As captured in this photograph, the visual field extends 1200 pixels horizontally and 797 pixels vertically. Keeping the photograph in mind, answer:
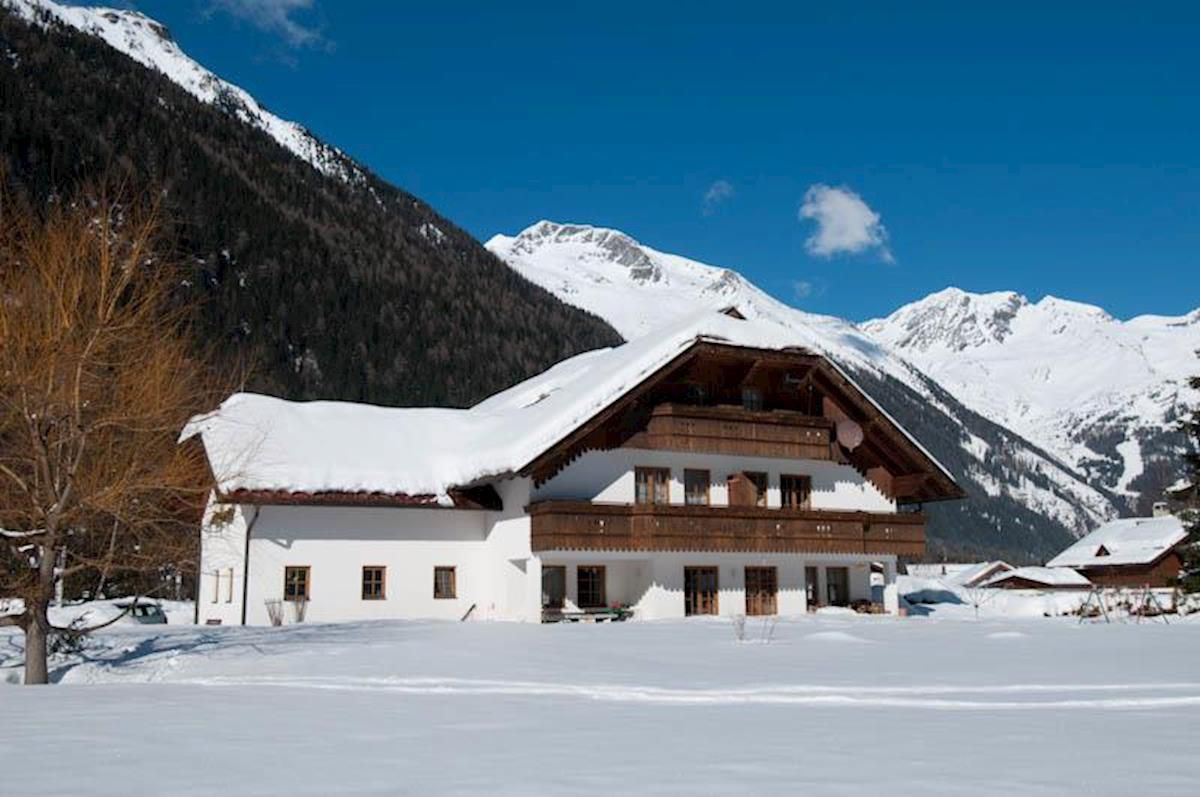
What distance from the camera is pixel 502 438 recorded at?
35156 millimetres

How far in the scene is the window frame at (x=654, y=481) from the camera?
3531 cm

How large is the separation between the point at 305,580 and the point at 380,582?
7.04ft

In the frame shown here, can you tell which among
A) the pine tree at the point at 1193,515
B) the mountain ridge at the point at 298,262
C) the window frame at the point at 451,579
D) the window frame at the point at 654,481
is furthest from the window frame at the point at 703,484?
the mountain ridge at the point at 298,262

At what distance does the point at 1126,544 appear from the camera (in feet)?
269

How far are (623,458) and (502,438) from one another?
12.0ft

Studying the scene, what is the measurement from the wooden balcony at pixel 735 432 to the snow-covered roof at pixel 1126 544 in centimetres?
4978

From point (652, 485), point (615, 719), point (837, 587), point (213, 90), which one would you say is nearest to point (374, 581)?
point (652, 485)

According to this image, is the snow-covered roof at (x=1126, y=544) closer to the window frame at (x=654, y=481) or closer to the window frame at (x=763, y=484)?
the window frame at (x=763, y=484)

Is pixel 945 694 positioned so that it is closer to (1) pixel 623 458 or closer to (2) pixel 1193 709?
(2) pixel 1193 709

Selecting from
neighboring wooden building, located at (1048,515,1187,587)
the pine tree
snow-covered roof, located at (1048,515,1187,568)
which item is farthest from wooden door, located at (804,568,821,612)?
snow-covered roof, located at (1048,515,1187,568)

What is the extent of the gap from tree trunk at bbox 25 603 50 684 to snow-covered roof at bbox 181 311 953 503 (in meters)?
10.9

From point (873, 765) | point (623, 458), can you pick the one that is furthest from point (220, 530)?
point (873, 765)

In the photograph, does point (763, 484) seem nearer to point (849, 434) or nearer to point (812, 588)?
point (849, 434)

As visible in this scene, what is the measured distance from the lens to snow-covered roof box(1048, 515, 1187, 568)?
258 feet
